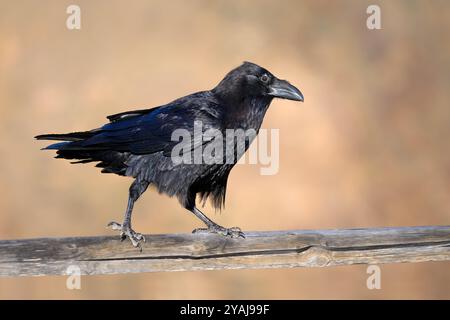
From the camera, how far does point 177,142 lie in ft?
9.32

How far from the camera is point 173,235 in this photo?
8.51 feet

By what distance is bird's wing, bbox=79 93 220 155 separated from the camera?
2.82m

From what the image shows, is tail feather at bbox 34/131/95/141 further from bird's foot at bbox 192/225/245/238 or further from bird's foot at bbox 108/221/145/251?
bird's foot at bbox 192/225/245/238

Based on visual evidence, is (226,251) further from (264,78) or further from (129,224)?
(264,78)

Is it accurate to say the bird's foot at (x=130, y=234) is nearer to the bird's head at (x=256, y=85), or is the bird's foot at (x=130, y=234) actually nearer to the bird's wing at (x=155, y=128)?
the bird's wing at (x=155, y=128)

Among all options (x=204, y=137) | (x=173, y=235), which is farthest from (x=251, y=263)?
(x=204, y=137)

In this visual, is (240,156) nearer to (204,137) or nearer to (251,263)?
(204,137)

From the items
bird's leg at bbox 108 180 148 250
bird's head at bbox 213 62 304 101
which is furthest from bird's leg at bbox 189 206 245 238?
bird's head at bbox 213 62 304 101

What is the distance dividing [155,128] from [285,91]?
63 cm

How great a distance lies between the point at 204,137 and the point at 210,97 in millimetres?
266

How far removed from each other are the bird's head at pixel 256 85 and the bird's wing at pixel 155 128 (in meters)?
0.13

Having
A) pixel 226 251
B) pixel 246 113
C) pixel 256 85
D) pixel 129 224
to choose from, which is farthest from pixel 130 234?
pixel 256 85

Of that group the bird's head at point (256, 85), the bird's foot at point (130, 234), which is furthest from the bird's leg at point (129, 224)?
the bird's head at point (256, 85)

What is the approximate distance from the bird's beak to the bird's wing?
0.94 feet
